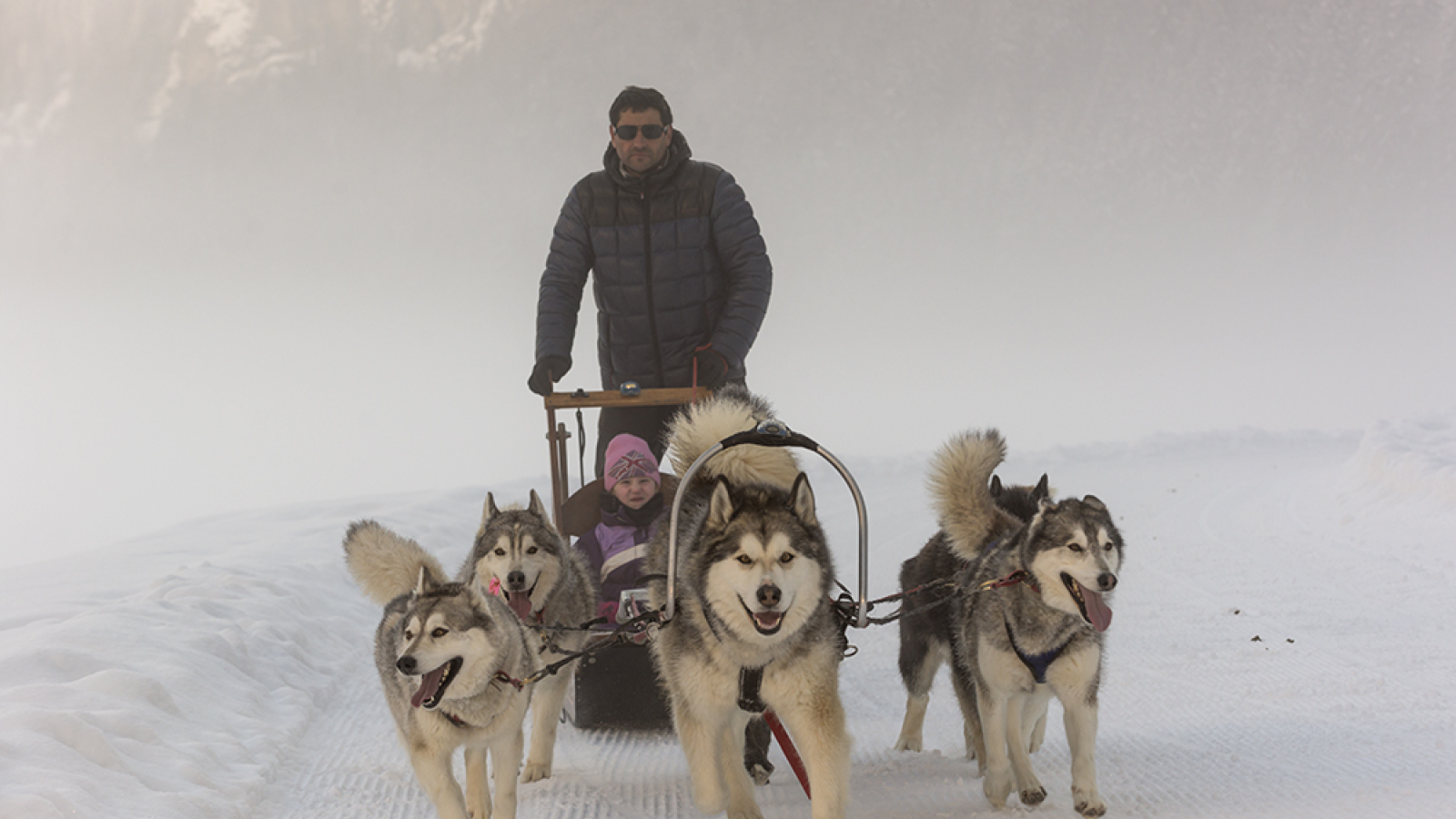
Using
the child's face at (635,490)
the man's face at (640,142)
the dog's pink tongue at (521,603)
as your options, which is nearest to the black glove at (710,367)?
the child's face at (635,490)

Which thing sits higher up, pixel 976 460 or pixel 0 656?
pixel 976 460

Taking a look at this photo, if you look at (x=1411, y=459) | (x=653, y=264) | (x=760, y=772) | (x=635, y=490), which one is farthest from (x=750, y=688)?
(x=1411, y=459)

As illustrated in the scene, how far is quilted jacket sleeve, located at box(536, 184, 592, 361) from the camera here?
5.20 meters

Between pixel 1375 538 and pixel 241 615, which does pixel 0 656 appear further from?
pixel 1375 538

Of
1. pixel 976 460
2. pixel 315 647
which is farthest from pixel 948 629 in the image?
pixel 315 647

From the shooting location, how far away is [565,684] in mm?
3836

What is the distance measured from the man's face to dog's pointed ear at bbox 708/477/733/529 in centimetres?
241

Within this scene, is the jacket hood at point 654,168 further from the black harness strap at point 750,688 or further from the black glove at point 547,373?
the black harness strap at point 750,688

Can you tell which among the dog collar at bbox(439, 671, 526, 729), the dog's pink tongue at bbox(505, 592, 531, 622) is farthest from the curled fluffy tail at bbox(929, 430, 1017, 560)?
the dog collar at bbox(439, 671, 526, 729)

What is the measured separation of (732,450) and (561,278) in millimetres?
2101

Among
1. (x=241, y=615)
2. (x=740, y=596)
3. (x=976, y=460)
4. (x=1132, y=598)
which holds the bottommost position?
(x=1132, y=598)

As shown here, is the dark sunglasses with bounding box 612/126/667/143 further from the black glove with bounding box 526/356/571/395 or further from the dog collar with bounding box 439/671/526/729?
the dog collar with bounding box 439/671/526/729

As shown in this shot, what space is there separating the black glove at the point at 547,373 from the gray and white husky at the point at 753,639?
2.06 m

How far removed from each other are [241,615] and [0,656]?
5.10 ft
